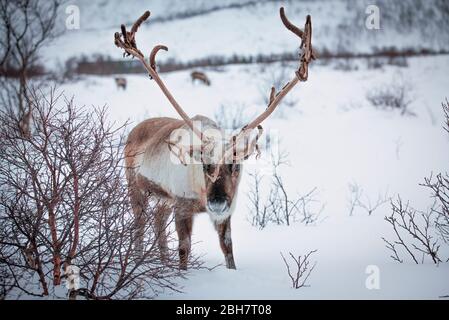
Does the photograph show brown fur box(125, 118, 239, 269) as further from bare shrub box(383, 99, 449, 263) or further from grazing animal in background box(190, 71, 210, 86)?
grazing animal in background box(190, 71, 210, 86)

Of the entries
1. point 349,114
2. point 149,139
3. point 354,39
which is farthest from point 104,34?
point 149,139

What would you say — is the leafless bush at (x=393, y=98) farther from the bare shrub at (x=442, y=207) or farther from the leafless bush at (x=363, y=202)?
the bare shrub at (x=442, y=207)

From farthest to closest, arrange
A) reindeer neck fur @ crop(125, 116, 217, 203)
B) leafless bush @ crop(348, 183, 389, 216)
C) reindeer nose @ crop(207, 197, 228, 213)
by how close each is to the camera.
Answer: leafless bush @ crop(348, 183, 389, 216)
reindeer neck fur @ crop(125, 116, 217, 203)
reindeer nose @ crop(207, 197, 228, 213)

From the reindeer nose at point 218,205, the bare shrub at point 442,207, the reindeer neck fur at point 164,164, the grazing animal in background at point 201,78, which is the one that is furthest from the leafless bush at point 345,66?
the reindeer nose at point 218,205

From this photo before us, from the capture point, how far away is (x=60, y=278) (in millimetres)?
3357

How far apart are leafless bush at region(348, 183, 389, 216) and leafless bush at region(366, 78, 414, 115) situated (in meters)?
6.37

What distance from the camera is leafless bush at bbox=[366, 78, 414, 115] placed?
44.5ft

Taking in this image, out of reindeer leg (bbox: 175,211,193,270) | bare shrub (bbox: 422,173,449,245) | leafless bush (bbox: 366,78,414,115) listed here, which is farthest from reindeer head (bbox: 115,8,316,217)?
leafless bush (bbox: 366,78,414,115)

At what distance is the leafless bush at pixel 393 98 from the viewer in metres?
13.6

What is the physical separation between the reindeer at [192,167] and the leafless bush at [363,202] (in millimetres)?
2572

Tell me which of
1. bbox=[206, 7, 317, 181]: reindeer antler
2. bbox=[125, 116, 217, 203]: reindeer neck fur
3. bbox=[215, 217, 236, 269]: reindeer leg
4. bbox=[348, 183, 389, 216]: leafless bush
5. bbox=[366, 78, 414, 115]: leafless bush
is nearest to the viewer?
bbox=[206, 7, 317, 181]: reindeer antler

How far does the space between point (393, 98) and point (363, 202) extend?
305 inches
